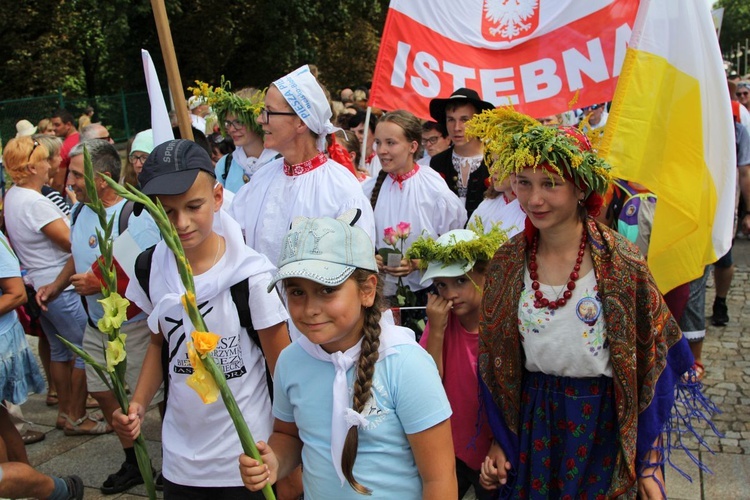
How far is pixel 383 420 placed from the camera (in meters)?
2.21

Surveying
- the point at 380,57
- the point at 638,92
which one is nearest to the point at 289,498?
the point at 638,92

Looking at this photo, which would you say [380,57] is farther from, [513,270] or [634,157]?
[513,270]

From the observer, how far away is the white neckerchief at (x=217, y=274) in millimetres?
2725

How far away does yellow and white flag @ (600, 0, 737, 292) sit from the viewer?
3.36 metres

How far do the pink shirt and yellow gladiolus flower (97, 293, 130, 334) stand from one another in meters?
1.55

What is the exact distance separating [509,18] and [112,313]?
436 cm

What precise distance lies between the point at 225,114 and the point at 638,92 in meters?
2.77

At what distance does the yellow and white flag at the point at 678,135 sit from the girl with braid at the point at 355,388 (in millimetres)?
1531

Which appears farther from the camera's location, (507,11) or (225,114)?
(507,11)

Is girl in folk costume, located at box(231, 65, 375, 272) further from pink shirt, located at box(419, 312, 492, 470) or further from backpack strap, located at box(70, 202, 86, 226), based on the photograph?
backpack strap, located at box(70, 202, 86, 226)

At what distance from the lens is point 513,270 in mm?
2738

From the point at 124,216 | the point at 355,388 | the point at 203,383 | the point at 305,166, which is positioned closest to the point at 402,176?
the point at 305,166

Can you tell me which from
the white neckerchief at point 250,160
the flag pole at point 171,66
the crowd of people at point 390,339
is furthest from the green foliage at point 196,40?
the crowd of people at point 390,339

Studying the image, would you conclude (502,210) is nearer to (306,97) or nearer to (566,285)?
(306,97)
